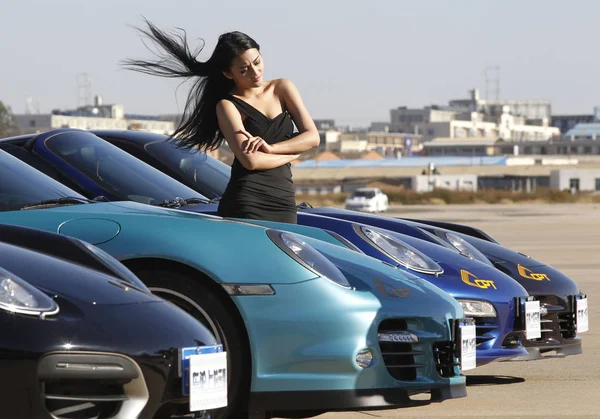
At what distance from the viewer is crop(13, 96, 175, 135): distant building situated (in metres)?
136

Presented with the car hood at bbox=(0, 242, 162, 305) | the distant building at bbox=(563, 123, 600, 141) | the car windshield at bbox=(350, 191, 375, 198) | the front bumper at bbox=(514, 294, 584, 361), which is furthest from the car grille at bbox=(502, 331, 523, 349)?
the distant building at bbox=(563, 123, 600, 141)

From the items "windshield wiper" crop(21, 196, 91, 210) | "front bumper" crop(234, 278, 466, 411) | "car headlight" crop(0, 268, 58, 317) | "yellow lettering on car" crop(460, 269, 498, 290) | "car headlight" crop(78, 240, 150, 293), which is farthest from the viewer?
"yellow lettering on car" crop(460, 269, 498, 290)

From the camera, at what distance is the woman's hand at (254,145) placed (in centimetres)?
641

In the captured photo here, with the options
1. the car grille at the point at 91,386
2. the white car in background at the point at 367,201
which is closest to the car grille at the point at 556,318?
the car grille at the point at 91,386

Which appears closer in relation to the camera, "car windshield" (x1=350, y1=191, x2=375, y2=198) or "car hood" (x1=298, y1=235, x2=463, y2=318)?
"car hood" (x1=298, y1=235, x2=463, y2=318)

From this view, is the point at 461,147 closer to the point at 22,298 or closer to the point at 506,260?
the point at 506,260

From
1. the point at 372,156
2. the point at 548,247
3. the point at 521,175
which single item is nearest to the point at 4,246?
the point at 548,247

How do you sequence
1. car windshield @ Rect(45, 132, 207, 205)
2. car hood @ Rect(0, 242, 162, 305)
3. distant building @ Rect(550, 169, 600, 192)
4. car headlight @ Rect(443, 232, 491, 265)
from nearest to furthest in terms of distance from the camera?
1. car hood @ Rect(0, 242, 162, 305)
2. car headlight @ Rect(443, 232, 491, 265)
3. car windshield @ Rect(45, 132, 207, 205)
4. distant building @ Rect(550, 169, 600, 192)

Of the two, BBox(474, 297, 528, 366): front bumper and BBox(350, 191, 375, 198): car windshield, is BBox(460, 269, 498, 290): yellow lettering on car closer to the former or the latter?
BBox(474, 297, 528, 366): front bumper

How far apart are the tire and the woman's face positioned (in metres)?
1.74

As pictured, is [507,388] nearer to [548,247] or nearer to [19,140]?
[19,140]

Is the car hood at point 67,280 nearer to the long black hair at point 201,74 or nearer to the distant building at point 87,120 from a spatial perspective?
the long black hair at point 201,74

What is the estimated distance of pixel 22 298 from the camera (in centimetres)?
395

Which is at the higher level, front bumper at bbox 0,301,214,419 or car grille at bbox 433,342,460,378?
front bumper at bbox 0,301,214,419
